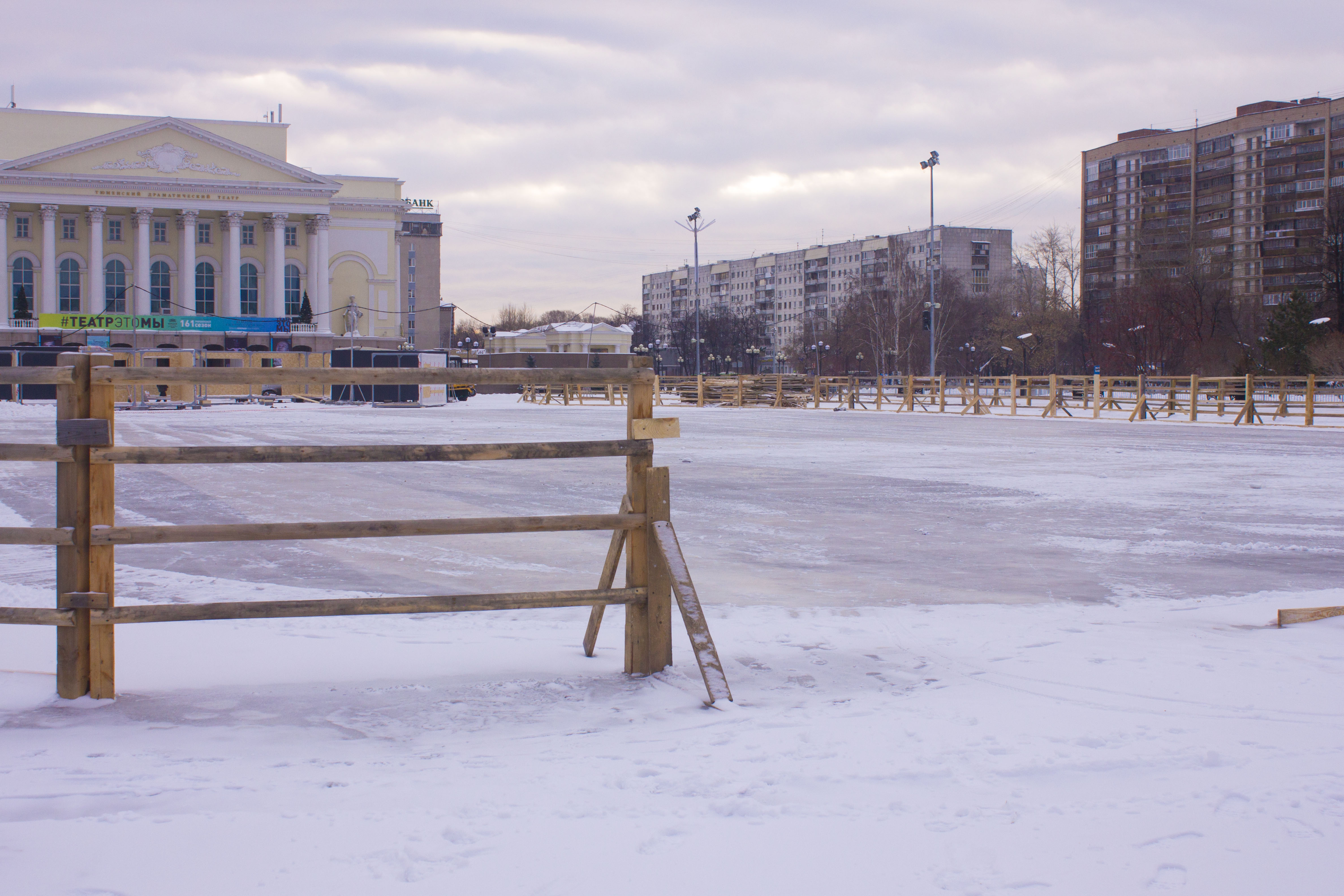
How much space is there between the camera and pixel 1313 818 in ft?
10.8

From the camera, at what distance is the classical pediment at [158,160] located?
76.5 metres

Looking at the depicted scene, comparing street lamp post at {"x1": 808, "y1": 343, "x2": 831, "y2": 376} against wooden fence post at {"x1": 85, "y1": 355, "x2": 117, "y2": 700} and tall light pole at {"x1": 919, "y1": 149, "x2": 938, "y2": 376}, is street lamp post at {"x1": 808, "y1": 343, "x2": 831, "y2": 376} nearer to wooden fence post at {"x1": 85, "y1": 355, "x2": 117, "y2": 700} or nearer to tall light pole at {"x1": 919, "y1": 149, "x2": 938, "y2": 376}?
tall light pole at {"x1": 919, "y1": 149, "x2": 938, "y2": 376}

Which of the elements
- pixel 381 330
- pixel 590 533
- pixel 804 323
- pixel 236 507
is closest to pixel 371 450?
pixel 590 533

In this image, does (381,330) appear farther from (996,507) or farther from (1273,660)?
(1273,660)

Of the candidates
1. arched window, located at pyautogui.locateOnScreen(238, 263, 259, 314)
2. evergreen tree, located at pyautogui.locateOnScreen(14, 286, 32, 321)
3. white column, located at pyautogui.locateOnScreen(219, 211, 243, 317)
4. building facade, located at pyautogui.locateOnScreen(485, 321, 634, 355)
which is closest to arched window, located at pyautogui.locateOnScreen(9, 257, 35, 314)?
evergreen tree, located at pyautogui.locateOnScreen(14, 286, 32, 321)


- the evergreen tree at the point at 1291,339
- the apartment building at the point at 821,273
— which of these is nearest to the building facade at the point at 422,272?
the apartment building at the point at 821,273

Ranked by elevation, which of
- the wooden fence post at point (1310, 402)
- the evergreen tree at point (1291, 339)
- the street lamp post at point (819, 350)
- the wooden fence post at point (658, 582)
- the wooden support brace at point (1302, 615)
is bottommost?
the wooden support brace at point (1302, 615)

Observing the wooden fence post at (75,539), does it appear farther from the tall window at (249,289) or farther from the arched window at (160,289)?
the tall window at (249,289)

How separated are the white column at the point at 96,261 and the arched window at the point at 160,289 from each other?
3155 millimetres

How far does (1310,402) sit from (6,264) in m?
80.7

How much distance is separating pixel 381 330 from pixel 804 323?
56.7 m

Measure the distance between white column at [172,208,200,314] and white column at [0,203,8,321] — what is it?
9.87 m

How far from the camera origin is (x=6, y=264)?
77125mm

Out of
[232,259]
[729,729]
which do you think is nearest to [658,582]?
[729,729]
